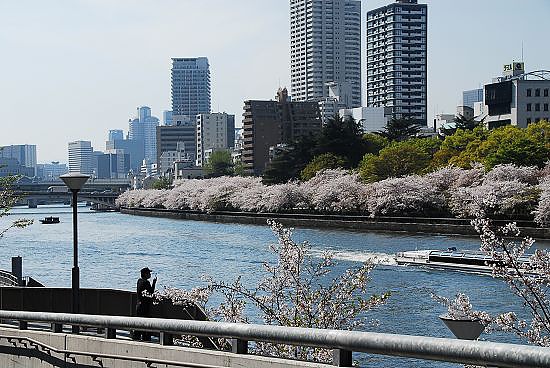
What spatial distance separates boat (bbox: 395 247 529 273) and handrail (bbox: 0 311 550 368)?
111 ft

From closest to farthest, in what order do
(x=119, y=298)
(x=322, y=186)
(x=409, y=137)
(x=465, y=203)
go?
(x=119, y=298), (x=465, y=203), (x=322, y=186), (x=409, y=137)

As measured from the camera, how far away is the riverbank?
6662 centimetres

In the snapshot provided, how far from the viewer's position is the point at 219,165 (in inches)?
6811

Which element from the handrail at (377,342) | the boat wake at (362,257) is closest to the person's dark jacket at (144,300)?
the handrail at (377,342)

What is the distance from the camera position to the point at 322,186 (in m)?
91.1

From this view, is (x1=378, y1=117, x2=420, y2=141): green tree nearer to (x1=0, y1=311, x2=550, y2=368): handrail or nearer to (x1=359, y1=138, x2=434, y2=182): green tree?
(x1=359, y1=138, x2=434, y2=182): green tree

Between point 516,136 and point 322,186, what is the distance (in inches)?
747

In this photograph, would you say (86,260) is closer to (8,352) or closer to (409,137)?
(8,352)

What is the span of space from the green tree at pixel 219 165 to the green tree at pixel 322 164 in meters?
69.3

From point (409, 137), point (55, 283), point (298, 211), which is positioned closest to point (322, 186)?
point (298, 211)

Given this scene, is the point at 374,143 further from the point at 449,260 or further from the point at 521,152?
the point at 449,260

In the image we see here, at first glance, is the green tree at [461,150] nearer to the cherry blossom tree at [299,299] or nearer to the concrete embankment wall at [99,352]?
the cherry blossom tree at [299,299]

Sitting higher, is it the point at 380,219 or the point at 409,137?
the point at 409,137

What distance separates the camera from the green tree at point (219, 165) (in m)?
172
